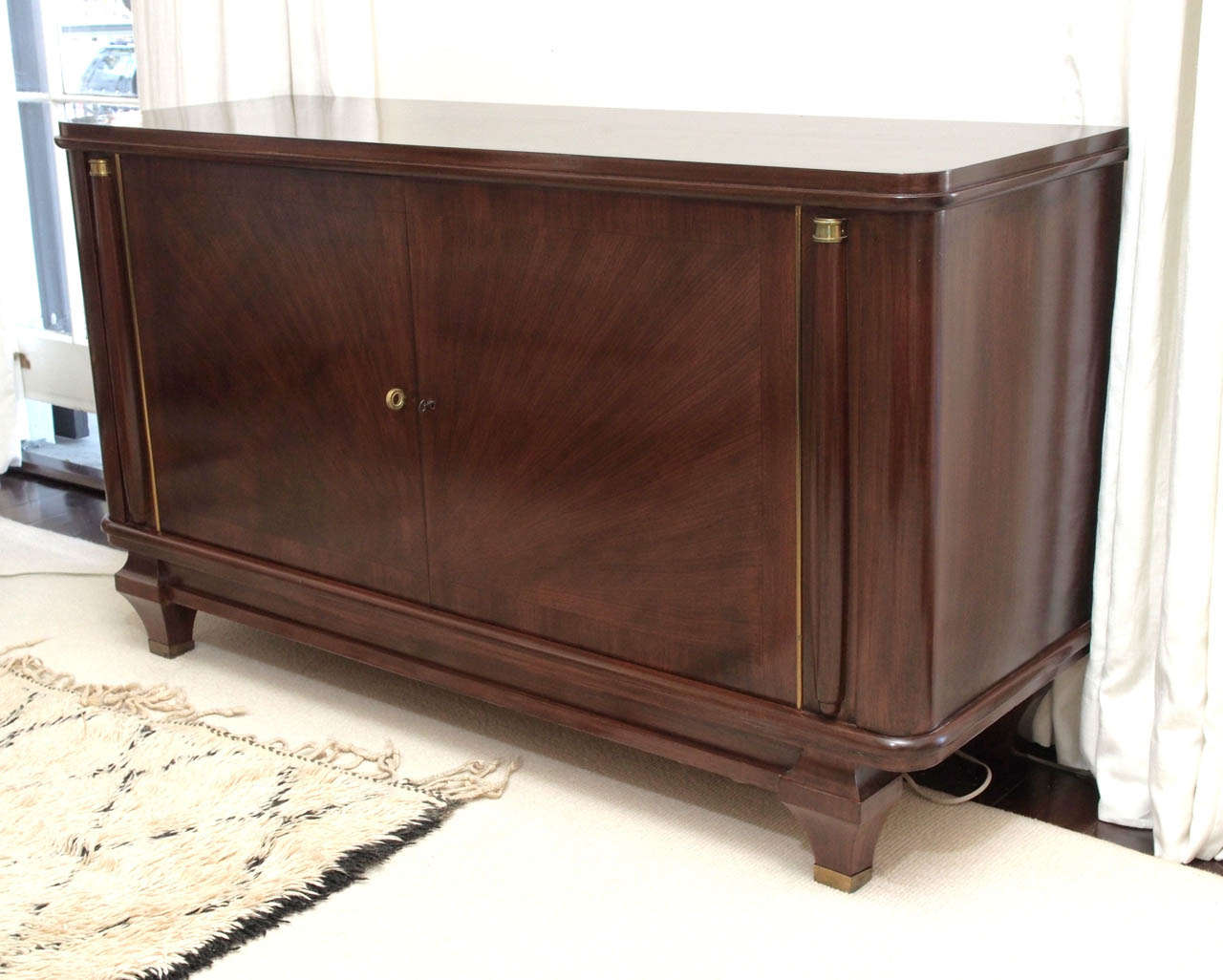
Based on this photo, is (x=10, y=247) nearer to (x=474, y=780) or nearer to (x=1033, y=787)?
(x=474, y=780)

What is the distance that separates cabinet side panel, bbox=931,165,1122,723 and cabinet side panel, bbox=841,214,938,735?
23 millimetres

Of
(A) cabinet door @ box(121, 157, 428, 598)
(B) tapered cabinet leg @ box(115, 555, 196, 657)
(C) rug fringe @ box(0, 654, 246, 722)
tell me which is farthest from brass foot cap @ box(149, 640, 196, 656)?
(A) cabinet door @ box(121, 157, 428, 598)

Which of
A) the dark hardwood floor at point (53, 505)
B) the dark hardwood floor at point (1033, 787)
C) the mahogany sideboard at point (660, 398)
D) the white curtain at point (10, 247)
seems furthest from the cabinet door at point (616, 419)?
the white curtain at point (10, 247)

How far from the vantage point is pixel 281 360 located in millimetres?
1993

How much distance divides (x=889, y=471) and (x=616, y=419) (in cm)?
33

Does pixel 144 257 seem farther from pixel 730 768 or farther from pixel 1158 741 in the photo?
pixel 1158 741

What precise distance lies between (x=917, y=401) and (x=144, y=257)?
3.78 ft

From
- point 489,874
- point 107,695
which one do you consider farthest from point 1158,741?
point 107,695

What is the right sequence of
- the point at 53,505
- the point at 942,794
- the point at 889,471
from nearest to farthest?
the point at 889,471
the point at 942,794
the point at 53,505

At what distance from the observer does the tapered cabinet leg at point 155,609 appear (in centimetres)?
229

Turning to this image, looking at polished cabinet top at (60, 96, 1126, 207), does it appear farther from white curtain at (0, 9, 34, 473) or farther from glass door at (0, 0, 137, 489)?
white curtain at (0, 9, 34, 473)

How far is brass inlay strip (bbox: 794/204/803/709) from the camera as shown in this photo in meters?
1.50

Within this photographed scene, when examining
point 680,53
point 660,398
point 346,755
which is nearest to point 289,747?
→ point 346,755

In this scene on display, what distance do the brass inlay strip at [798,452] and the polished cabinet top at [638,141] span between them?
0.23ft
